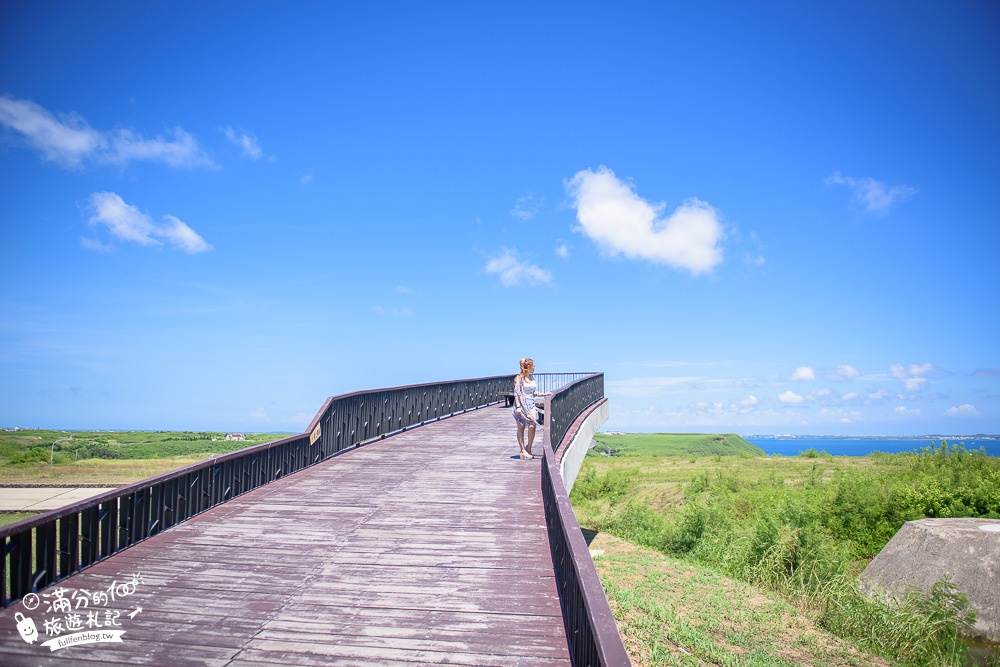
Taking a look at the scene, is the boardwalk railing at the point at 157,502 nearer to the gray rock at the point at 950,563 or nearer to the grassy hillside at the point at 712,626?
the grassy hillside at the point at 712,626

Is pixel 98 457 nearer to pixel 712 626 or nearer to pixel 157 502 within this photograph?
pixel 157 502

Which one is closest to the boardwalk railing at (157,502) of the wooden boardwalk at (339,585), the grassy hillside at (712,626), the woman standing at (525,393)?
the wooden boardwalk at (339,585)

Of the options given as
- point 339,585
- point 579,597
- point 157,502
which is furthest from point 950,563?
point 157,502

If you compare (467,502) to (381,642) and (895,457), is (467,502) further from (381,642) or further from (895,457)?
(895,457)

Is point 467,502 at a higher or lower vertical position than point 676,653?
higher

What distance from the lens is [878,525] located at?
61.9 ft

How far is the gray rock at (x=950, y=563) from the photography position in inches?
460

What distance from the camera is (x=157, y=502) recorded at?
798cm

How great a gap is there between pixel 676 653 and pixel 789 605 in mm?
4700

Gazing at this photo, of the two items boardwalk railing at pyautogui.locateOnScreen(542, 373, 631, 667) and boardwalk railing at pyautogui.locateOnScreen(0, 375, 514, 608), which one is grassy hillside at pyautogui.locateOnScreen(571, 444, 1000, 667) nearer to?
boardwalk railing at pyautogui.locateOnScreen(542, 373, 631, 667)

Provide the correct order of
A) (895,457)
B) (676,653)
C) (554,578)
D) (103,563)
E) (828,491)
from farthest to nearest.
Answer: (895,457) < (828,491) < (676,653) < (103,563) < (554,578)

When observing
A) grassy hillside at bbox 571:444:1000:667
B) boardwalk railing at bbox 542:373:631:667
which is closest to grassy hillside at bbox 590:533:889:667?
grassy hillside at bbox 571:444:1000:667

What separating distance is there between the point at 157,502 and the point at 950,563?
1453 centimetres

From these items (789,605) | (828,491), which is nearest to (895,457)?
(828,491)
